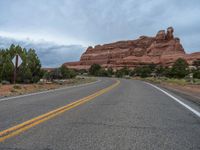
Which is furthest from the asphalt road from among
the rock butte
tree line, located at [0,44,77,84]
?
the rock butte

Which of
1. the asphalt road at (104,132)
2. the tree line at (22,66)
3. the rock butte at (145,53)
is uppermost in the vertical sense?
the rock butte at (145,53)

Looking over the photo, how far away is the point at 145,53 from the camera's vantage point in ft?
578

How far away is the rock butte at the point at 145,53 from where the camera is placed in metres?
153

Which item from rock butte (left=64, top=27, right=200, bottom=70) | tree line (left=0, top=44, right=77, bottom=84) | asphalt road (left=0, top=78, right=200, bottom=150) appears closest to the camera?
asphalt road (left=0, top=78, right=200, bottom=150)

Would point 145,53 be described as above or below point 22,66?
above

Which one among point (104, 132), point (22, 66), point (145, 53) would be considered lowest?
point (104, 132)

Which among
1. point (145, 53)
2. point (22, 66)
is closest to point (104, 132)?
point (22, 66)

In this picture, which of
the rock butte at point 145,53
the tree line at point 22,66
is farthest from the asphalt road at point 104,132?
the rock butte at point 145,53

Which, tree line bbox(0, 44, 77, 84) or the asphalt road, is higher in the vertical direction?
tree line bbox(0, 44, 77, 84)

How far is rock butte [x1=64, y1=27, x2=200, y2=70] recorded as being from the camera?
153 metres

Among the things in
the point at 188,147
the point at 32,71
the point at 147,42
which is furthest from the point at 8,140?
the point at 147,42

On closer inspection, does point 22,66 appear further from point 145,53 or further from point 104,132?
point 145,53

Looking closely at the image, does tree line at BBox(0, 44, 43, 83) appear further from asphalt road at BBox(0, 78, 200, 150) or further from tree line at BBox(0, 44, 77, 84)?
asphalt road at BBox(0, 78, 200, 150)

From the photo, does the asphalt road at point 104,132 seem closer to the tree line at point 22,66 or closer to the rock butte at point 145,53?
the tree line at point 22,66
